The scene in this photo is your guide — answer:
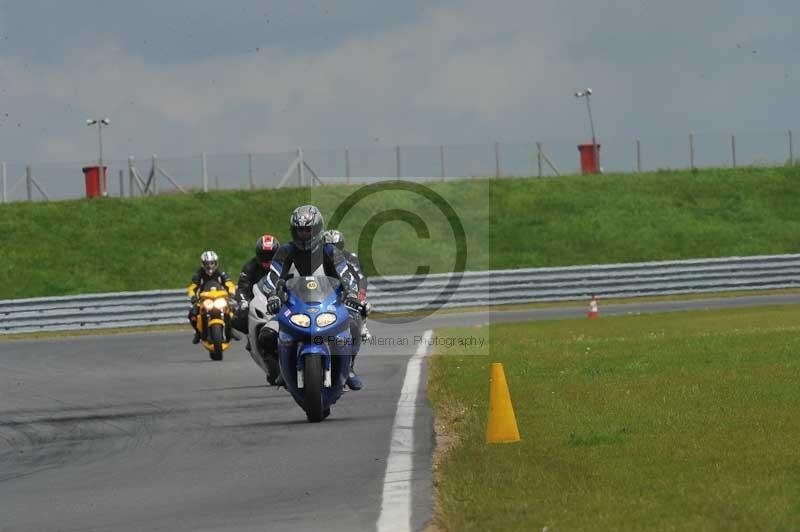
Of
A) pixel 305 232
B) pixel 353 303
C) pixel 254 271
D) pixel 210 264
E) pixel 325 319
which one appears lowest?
pixel 325 319

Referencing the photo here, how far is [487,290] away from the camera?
35469 millimetres

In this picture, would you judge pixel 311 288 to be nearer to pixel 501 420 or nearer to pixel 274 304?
pixel 274 304

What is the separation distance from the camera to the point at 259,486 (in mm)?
8961

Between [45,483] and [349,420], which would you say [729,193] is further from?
[45,483]

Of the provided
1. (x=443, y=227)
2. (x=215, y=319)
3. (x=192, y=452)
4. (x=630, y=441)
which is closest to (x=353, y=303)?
(x=192, y=452)

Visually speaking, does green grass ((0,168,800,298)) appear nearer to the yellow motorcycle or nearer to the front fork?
the yellow motorcycle

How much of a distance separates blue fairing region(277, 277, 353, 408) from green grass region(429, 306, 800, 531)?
0.98 meters

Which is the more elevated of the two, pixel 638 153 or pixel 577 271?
pixel 638 153

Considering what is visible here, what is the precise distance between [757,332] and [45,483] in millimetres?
12699

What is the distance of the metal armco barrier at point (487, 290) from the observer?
33062mm

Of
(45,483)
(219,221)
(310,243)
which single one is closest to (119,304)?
→ (219,221)

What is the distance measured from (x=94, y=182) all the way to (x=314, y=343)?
40112 mm

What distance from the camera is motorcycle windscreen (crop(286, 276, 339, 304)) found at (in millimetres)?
12867

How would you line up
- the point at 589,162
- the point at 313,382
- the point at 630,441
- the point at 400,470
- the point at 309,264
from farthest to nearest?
the point at 589,162 → the point at 309,264 → the point at 313,382 → the point at 630,441 → the point at 400,470
